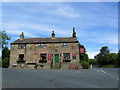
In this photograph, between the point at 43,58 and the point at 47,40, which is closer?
the point at 43,58

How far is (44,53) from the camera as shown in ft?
124

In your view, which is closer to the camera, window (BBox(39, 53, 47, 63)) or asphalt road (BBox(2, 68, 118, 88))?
asphalt road (BBox(2, 68, 118, 88))

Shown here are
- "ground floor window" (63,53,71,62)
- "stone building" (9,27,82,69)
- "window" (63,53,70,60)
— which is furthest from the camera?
A: "window" (63,53,70,60)

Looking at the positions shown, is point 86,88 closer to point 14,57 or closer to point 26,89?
point 26,89

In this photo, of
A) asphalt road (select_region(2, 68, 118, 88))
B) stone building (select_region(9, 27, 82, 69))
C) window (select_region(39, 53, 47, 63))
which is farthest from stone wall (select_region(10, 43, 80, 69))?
asphalt road (select_region(2, 68, 118, 88))

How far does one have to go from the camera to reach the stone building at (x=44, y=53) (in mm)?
36500

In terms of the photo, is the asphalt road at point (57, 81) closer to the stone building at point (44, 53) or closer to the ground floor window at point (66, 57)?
the ground floor window at point (66, 57)

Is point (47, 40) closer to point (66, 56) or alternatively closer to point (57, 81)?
point (66, 56)

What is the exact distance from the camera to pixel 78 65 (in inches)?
1355

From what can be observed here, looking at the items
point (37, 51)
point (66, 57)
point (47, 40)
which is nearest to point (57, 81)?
point (66, 57)

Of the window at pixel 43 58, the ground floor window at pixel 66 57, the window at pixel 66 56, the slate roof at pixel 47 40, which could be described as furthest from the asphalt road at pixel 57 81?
the slate roof at pixel 47 40

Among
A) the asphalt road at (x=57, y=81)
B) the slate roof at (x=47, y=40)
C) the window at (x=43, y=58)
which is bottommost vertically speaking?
the asphalt road at (x=57, y=81)

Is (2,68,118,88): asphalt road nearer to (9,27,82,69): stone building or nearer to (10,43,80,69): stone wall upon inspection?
(9,27,82,69): stone building

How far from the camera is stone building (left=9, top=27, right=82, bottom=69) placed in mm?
36500
